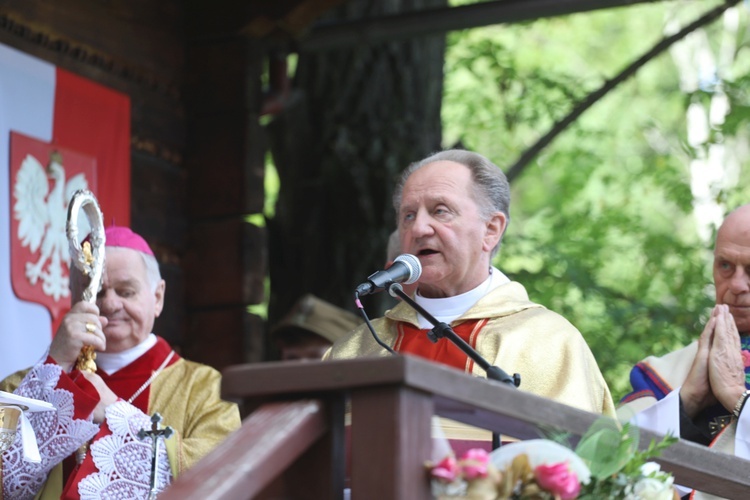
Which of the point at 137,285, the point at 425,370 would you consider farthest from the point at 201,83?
the point at 425,370

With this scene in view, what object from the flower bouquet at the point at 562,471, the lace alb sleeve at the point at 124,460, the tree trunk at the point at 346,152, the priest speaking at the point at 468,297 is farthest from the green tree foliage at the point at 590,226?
the flower bouquet at the point at 562,471

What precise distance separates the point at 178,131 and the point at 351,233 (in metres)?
1.26

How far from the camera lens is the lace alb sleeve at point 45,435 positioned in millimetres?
4387

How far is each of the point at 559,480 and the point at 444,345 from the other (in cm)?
211

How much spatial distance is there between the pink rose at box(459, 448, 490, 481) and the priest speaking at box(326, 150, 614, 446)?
1.82 metres

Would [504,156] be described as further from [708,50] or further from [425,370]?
[425,370]

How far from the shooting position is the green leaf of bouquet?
2.74m

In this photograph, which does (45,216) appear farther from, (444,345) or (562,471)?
(562,471)

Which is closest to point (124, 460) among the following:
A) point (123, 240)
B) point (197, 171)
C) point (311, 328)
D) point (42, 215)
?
point (123, 240)

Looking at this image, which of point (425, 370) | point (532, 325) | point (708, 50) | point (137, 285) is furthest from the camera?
point (708, 50)

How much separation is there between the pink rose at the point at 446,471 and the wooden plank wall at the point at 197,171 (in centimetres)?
433

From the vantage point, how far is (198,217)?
6.89 metres

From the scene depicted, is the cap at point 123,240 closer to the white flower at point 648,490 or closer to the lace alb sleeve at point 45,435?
the lace alb sleeve at point 45,435

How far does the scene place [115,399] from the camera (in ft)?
15.0
